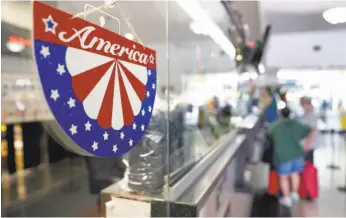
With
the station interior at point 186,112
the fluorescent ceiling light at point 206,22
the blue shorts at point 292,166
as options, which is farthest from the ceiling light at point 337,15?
the blue shorts at point 292,166

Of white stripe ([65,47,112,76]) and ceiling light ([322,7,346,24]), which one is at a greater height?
ceiling light ([322,7,346,24])

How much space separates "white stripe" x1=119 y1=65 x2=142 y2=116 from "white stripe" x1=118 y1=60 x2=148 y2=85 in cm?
4

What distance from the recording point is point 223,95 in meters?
5.88

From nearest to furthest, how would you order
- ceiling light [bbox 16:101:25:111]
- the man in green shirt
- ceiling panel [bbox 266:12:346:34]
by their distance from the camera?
ceiling panel [bbox 266:12:346:34] → the man in green shirt → ceiling light [bbox 16:101:25:111]

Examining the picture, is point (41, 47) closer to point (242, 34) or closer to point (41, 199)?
point (242, 34)

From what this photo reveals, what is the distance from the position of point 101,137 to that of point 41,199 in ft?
14.8

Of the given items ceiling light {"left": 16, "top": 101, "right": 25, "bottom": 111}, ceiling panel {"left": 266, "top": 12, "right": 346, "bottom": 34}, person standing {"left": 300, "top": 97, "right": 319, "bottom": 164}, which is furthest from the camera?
person standing {"left": 300, "top": 97, "right": 319, "bottom": 164}

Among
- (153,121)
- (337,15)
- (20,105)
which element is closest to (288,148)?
(337,15)

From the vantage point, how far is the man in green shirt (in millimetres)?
4121

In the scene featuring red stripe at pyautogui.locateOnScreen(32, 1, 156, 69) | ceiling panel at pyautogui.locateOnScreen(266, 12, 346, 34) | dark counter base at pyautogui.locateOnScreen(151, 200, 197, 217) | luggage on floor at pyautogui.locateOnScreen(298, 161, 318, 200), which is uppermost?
ceiling panel at pyautogui.locateOnScreen(266, 12, 346, 34)

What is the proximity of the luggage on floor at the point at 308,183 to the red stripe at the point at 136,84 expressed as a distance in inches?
159

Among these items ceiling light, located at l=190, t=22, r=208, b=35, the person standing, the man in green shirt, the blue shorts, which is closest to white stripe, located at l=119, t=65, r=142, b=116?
ceiling light, located at l=190, t=22, r=208, b=35

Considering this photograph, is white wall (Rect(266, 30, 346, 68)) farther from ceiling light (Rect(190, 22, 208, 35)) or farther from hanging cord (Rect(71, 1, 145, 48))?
hanging cord (Rect(71, 1, 145, 48))

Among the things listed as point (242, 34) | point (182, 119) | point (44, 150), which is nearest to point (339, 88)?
point (182, 119)
